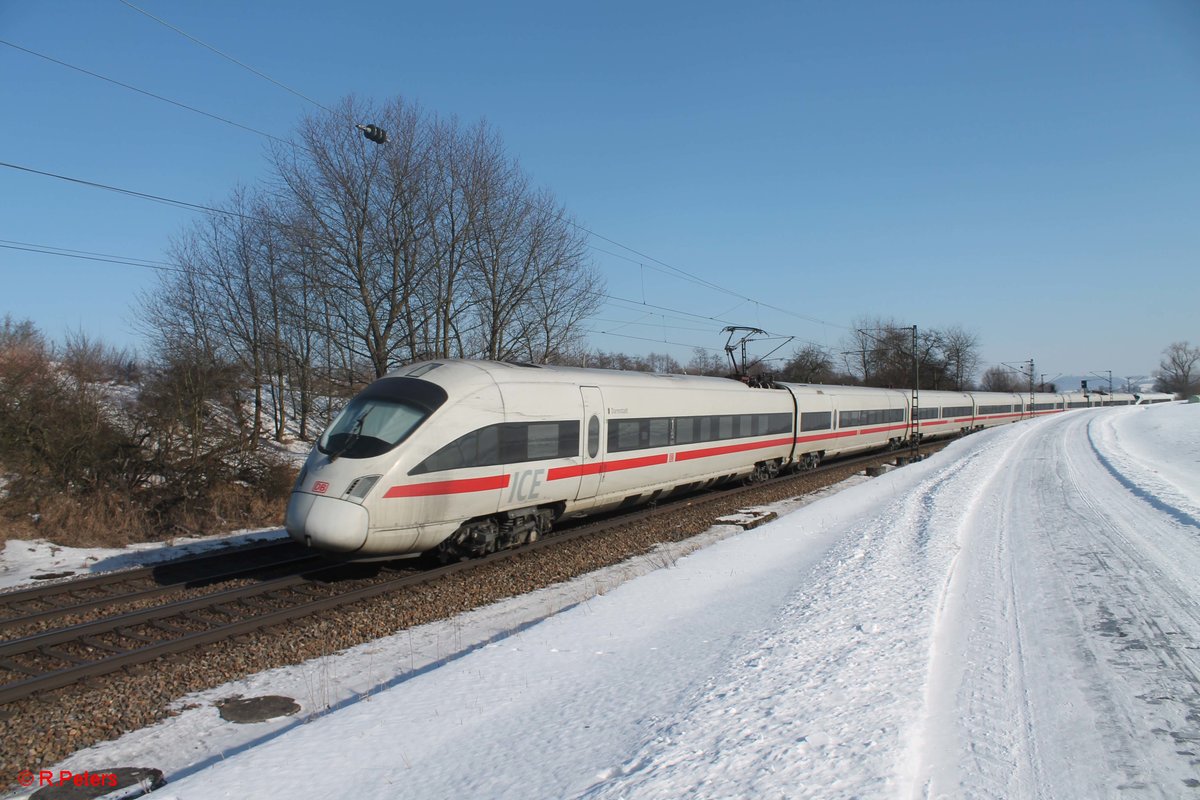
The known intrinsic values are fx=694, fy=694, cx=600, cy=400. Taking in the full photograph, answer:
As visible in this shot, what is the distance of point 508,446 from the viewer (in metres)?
10.6

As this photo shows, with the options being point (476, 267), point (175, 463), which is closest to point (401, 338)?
point (476, 267)

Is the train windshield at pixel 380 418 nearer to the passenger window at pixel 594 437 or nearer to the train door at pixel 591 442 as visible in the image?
the train door at pixel 591 442

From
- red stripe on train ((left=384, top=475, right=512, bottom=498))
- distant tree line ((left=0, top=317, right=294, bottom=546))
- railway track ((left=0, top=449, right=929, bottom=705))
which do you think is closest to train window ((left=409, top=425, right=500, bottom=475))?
red stripe on train ((left=384, top=475, right=512, bottom=498))

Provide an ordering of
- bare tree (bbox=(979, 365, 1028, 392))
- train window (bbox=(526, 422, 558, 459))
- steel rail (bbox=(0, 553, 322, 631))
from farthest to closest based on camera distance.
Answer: bare tree (bbox=(979, 365, 1028, 392)) < train window (bbox=(526, 422, 558, 459)) < steel rail (bbox=(0, 553, 322, 631))

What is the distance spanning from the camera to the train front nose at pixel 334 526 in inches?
344

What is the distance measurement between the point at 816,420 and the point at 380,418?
56.0 feet

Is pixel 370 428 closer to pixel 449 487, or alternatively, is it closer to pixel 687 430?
pixel 449 487

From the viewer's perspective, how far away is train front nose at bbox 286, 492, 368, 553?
874cm

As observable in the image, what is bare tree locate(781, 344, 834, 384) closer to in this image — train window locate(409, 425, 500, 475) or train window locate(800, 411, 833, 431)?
train window locate(800, 411, 833, 431)

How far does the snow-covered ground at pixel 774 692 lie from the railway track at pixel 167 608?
1.39 metres

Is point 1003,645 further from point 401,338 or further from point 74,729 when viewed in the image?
point 401,338

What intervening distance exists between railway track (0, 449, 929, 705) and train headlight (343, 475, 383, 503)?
50.4 inches

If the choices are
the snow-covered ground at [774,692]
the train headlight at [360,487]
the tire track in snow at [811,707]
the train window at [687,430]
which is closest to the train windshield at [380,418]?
the train headlight at [360,487]

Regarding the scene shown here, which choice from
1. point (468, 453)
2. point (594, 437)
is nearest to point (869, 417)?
point (594, 437)
